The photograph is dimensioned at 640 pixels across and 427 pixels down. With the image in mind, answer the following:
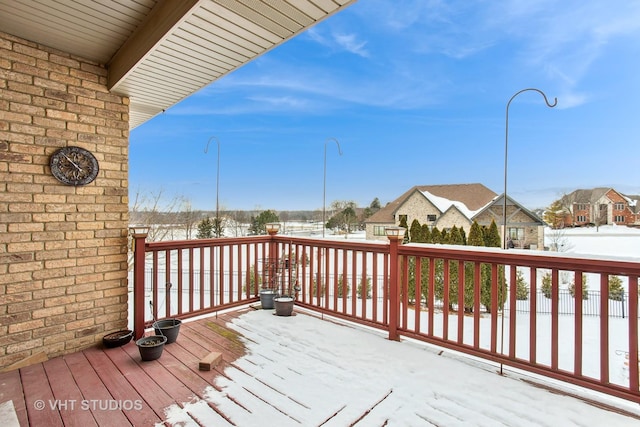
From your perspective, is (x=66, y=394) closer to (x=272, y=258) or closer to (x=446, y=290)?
(x=272, y=258)

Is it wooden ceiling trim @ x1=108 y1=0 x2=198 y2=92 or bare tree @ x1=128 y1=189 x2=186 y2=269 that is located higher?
wooden ceiling trim @ x1=108 y1=0 x2=198 y2=92

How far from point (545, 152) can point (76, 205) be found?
30.8 feet

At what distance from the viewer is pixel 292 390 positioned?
204 centimetres

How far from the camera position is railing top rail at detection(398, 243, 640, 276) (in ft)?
6.06

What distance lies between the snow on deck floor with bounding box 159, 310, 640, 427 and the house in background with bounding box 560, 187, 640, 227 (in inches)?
134

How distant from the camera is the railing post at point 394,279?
9.30 feet

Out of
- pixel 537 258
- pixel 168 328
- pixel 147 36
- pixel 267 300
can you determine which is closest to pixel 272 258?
pixel 267 300

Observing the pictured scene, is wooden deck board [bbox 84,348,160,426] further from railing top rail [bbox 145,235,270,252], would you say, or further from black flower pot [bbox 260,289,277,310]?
black flower pot [bbox 260,289,277,310]

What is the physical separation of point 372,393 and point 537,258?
4.95 feet

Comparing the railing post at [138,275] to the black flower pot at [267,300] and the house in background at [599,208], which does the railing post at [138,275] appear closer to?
the black flower pot at [267,300]

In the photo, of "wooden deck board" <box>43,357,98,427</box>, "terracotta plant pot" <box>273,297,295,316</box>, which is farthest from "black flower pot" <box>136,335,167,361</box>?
"terracotta plant pot" <box>273,297,295,316</box>

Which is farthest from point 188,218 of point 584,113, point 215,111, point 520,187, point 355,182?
point 584,113

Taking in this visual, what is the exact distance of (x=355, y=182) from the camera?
54.6 ft

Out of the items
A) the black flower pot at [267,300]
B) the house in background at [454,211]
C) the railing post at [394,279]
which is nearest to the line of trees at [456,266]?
the house in background at [454,211]
